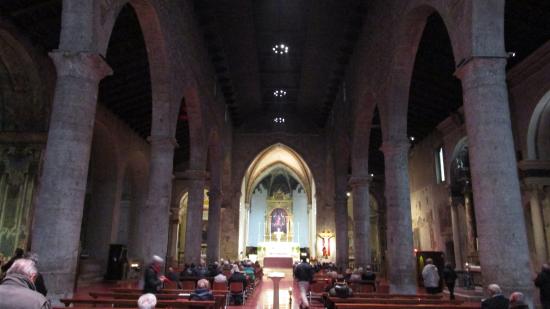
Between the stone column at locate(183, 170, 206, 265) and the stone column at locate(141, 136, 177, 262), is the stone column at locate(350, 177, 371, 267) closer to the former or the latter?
the stone column at locate(183, 170, 206, 265)

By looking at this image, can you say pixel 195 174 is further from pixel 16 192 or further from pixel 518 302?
pixel 518 302

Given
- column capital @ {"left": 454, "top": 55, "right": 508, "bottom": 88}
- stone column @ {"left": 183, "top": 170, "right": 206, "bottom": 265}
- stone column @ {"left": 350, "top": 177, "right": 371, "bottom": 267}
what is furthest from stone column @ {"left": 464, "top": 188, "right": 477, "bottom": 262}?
column capital @ {"left": 454, "top": 55, "right": 508, "bottom": 88}

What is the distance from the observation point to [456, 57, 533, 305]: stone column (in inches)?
237

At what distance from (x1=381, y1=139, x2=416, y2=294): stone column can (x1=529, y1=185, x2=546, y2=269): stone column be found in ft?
13.3

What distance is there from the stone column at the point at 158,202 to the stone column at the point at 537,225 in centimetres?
1042

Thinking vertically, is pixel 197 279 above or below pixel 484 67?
below

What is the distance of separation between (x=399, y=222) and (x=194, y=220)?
7985 millimetres

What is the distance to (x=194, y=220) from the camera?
52.4 ft

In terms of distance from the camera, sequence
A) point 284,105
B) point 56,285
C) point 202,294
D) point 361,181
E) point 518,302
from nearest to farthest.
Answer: point 518,302 → point 56,285 → point 202,294 → point 361,181 → point 284,105

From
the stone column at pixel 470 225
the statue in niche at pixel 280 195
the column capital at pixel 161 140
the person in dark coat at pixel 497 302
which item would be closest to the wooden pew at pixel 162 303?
the person in dark coat at pixel 497 302

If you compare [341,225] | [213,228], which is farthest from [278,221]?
[213,228]

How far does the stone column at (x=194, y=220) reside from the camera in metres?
15.5

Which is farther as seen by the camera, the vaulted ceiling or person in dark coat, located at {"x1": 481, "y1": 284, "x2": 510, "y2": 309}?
the vaulted ceiling

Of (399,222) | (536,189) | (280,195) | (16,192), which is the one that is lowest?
(399,222)
